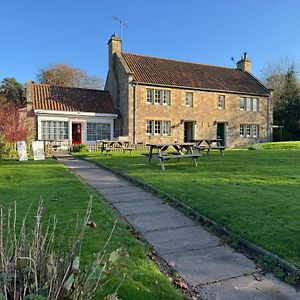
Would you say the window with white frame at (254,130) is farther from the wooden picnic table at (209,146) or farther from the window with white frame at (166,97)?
the wooden picnic table at (209,146)

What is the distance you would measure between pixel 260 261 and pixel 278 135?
3594 cm

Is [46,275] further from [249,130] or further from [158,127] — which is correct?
[249,130]

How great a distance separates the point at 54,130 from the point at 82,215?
21096 mm

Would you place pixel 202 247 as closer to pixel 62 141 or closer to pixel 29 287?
pixel 29 287

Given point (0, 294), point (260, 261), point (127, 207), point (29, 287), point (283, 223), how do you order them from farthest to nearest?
point (127, 207) < point (283, 223) < point (260, 261) < point (29, 287) < point (0, 294)

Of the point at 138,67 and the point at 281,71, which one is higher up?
the point at 281,71

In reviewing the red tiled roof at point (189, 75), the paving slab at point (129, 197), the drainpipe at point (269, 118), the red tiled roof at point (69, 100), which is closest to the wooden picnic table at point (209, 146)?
the paving slab at point (129, 197)

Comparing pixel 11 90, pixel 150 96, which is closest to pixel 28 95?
pixel 150 96

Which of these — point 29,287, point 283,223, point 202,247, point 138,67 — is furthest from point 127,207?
point 138,67

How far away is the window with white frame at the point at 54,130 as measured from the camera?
25.2 m

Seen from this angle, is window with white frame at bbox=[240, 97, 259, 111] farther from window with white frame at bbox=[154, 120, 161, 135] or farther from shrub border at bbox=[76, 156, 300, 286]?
shrub border at bbox=[76, 156, 300, 286]

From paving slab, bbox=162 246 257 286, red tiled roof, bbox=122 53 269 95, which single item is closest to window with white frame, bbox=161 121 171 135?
red tiled roof, bbox=122 53 269 95

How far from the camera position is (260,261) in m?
4.20

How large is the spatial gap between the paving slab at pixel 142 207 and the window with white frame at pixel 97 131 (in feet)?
67.0
